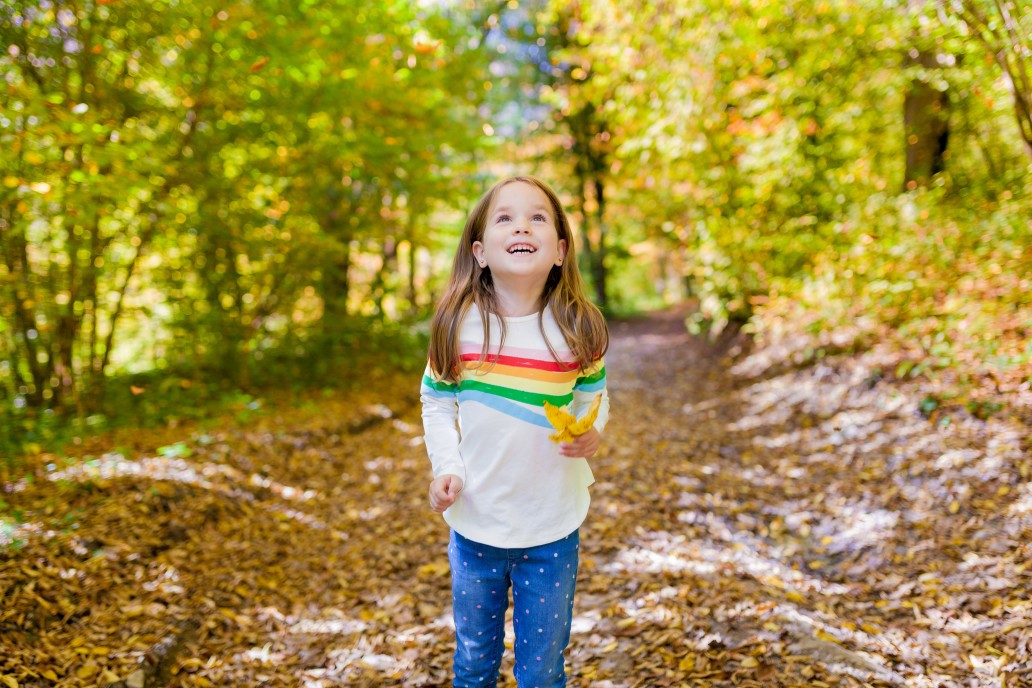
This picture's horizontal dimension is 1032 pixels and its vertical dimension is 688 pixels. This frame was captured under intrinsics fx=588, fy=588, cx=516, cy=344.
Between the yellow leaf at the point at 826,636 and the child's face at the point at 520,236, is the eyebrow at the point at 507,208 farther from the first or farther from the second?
the yellow leaf at the point at 826,636

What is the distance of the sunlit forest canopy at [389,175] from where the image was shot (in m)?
4.27

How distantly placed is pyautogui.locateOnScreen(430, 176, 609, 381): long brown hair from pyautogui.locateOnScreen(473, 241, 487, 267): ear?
2cm

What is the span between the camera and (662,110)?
23.8ft

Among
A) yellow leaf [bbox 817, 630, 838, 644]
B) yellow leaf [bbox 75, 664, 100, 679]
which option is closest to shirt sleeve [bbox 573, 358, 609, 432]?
yellow leaf [bbox 817, 630, 838, 644]

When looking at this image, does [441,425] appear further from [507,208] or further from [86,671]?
[86,671]

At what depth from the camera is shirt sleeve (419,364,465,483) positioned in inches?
70.9

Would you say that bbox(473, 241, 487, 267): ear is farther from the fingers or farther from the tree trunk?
the tree trunk

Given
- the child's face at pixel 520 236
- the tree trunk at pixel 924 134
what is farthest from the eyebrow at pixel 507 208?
the tree trunk at pixel 924 134

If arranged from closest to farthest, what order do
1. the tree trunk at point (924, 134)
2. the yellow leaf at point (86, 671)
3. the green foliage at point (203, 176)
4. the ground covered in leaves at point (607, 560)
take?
the yellow leaf at point (86, 671) → the ground covered in leaves at point (607, 560) → the green foliage at point (203, 176) → the tree trunk at point (924, 134)

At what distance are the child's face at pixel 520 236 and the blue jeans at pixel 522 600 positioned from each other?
86 centimetres

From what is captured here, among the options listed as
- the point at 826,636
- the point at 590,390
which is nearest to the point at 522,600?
the point at 590,390

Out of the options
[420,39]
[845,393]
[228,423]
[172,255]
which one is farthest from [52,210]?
[845,393]

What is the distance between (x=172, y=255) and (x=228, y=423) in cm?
193

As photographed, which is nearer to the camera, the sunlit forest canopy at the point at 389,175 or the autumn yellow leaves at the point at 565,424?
the autumn yellow leaves at the point at 565,424
